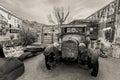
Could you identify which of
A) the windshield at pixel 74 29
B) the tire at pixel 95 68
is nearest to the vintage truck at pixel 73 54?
the tire at pixel 95 68

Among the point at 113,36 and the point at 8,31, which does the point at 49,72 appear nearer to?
the point at 113,36

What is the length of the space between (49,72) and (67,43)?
170 centimetres

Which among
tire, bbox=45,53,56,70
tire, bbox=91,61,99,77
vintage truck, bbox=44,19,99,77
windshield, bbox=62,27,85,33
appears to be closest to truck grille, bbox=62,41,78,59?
vintage truck, bbox=44,19,99,77

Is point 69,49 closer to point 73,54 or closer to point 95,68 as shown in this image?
point 73,54

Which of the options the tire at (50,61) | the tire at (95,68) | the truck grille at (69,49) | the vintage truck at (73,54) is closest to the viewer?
the tire at (95,68)

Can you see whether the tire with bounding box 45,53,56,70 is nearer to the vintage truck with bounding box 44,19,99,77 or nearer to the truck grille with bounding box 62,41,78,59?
the vintage truck with bounding box 44,19,99,77

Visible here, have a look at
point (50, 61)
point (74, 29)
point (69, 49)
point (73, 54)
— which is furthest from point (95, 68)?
point (74, 29)

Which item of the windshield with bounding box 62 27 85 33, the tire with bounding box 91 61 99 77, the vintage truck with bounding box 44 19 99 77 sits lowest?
the tire with bounding box 91 61 99 77

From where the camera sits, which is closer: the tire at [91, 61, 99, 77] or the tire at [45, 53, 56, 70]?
the tire at [91, 61, 99, 77]

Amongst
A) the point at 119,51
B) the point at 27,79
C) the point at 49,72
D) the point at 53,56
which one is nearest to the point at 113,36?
the point at 119,51

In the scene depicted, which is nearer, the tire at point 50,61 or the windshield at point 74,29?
the tire at point 50,61

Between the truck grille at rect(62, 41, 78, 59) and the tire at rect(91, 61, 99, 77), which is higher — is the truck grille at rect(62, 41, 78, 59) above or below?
above

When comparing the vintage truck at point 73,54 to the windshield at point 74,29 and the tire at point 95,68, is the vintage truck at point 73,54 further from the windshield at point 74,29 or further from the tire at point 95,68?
the windshield at point 74,29

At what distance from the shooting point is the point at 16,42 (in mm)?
9312
